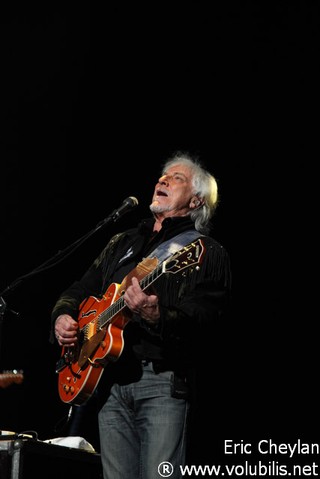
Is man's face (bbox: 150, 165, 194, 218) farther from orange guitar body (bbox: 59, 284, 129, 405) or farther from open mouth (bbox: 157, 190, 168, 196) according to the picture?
orange guitar body (bbox: 59, 284, 129, 405)

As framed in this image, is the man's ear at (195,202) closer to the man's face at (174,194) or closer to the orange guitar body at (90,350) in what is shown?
the man's face at (174,194)

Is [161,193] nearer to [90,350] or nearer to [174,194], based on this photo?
[174,194]

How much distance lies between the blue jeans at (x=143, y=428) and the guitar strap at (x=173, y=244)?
1.70 feet

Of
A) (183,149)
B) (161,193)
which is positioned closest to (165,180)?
(161,193)

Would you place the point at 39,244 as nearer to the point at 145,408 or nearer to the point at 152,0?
the point at 152,0

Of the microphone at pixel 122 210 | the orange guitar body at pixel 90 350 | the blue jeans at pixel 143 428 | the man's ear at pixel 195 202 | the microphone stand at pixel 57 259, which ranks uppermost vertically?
the man's ear at pixel 195 202

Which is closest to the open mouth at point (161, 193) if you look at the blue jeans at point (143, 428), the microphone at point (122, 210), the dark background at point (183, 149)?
the microphone at point (122, 210)

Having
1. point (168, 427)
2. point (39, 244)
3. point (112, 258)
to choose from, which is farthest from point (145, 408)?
point (39, 244)

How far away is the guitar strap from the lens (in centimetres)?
306

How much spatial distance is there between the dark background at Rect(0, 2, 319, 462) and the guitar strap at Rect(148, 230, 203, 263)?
1494 millimetres

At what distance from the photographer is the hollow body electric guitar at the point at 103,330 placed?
2828 millimetres

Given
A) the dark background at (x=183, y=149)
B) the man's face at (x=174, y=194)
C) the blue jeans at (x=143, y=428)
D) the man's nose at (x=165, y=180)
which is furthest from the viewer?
the dark background at (x=183, y=149)

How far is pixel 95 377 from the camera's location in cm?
295

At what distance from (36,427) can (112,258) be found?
2.08 meters
